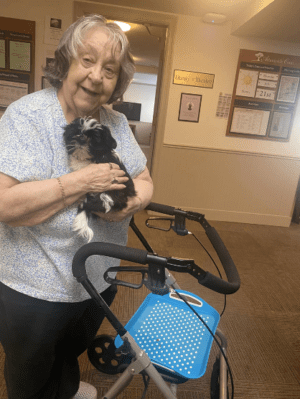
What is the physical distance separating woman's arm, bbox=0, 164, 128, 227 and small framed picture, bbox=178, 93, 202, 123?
291 centimetres

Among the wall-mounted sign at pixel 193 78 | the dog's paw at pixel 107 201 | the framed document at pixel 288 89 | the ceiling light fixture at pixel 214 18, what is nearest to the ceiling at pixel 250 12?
the ceiling light fixture at pixel 214 18

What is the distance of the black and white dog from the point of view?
771 mm

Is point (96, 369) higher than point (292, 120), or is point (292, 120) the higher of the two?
point (292, 120)

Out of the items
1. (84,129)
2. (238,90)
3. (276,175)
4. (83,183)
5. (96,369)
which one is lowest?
(96,369)

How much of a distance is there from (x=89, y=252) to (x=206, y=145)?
3.12m

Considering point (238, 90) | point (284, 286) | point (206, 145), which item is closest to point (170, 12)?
point (238, 90)

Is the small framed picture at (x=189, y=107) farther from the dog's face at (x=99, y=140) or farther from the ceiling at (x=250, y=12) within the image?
the dog's face at (x=99, y=140)

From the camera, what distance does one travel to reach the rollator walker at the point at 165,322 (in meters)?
0.74

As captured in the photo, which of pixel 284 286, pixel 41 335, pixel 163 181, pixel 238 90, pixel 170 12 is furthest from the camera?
pixel 163 181

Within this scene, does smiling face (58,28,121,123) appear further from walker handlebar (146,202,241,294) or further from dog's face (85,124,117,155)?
walker handlebar (146,202,241,294)

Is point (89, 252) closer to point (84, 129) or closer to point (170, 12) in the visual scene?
point (84, 129)

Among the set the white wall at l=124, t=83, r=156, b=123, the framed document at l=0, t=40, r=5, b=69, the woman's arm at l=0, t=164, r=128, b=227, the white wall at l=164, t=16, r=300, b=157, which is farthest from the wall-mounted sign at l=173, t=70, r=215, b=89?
the white wall at l=124, t=83, r=156, b=123

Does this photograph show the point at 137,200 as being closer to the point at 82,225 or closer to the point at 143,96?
the point at 82,225

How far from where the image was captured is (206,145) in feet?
11.9
